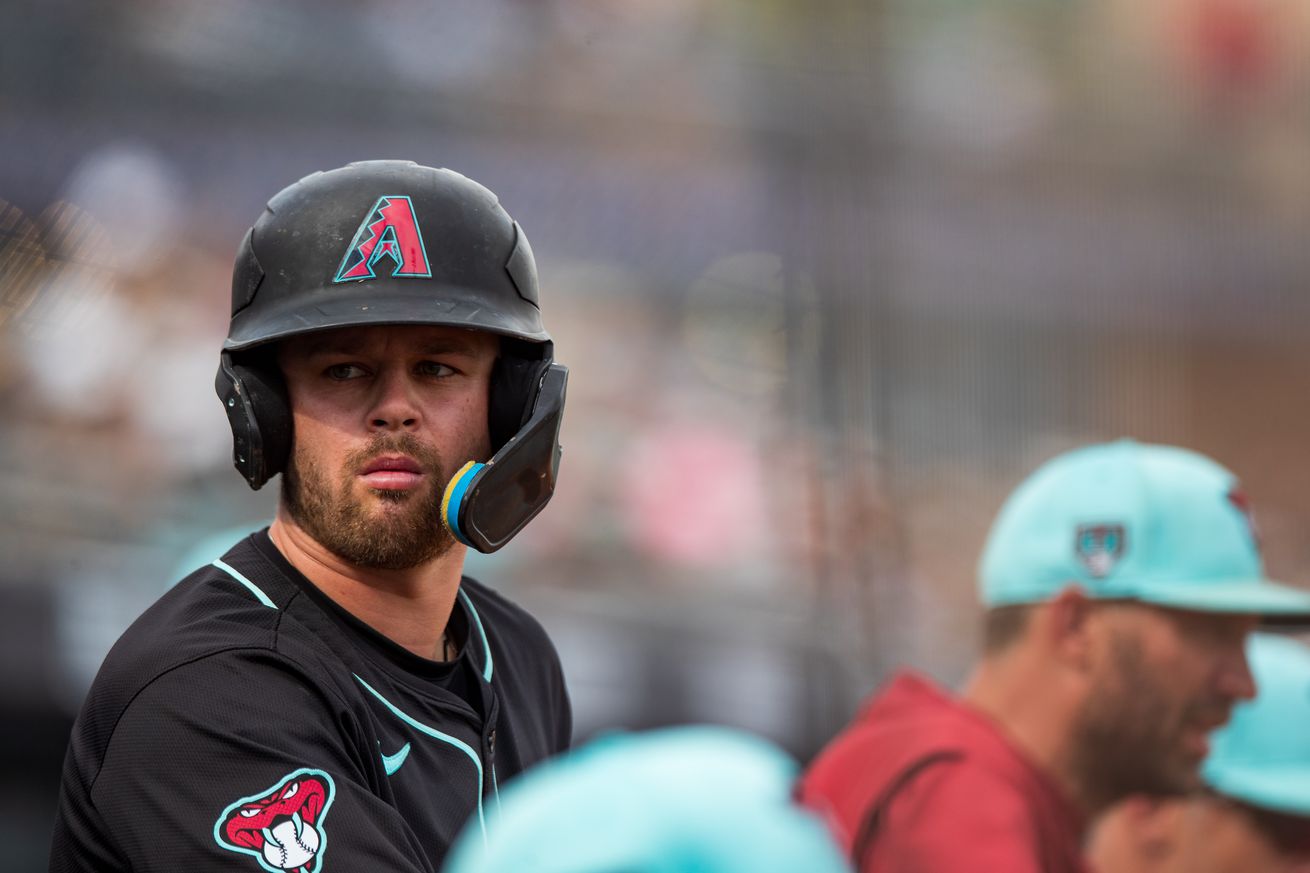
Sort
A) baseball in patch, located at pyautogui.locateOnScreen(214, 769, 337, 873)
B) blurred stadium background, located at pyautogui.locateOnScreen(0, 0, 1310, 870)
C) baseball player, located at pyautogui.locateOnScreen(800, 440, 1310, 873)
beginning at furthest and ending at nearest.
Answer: blurred stadium background, located at pyautogui.locateOnScreen(0, 0, 1310, 870) → baseball player, located at pyautogui.locateOnScreen(800, 440, 1310, 873) → baseball in patch, located at pyautogui.locateOnScreen(214, 769, 337, 873)

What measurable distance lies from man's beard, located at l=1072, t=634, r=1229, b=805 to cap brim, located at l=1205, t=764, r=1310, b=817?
0.38 metres

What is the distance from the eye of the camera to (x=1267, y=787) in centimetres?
308

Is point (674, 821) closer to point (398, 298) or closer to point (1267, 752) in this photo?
point (398, 298)

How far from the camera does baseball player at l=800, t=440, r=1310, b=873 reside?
104 inches

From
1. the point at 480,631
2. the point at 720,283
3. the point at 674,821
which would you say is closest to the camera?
the point at 674,821

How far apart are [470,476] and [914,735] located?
103cm

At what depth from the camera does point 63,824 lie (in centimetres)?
184

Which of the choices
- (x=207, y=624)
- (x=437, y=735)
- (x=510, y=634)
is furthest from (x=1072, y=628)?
(x=207, y=624)

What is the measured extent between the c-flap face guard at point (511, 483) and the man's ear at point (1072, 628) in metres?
1.11

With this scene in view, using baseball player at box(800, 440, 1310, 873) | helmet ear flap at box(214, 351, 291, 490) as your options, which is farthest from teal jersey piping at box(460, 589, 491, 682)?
baseball player at box(800, 440, 1310, 873)

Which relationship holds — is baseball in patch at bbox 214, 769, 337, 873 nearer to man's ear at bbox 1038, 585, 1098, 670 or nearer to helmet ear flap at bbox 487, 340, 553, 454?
helmet ear flap at bbox 487, 340, 553, 454

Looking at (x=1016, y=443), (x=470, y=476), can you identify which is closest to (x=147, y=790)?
(x=470, y=476)

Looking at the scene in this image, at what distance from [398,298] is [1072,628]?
145 centimetres

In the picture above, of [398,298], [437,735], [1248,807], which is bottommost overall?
[1248,807]
